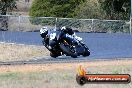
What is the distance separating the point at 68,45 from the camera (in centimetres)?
450

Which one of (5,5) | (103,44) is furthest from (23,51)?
(5,5)

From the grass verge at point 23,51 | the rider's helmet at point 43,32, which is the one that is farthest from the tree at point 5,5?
the rider's helmet at point 43,32

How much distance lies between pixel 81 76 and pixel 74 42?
35cm

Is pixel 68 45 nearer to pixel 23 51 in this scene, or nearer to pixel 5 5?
pixel 23 51

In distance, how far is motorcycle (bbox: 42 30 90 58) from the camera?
446 centimetres

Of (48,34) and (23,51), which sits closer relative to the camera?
(48,34)

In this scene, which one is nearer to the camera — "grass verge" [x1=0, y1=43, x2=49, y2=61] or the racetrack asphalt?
"grass verge" [x1=0, y1=43, x2=49, y2=61]

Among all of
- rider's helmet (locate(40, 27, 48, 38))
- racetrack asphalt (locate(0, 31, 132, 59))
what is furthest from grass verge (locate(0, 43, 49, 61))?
rider's helmet (locate(40, 27, 48, 38))

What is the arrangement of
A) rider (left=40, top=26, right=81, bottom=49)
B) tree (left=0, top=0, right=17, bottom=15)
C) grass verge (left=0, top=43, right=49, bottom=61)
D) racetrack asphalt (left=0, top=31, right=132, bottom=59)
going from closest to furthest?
rider (left=40, top=26, right=81, bottom=49) → grass verge (left=0, top=43, right=49, bottom=61) → racetrack asphalt (left=0, top=31, right=132, bottom=59) → tree (left=0, top=0, right=17, bottom=15)

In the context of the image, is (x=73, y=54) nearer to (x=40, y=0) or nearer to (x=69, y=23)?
(x=40, y=0)

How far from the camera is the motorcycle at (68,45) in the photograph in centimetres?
446

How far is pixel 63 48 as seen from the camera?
4492 millimetres

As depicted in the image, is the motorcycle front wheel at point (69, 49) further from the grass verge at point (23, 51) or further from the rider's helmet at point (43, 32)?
the grass verge at point (23, 51)

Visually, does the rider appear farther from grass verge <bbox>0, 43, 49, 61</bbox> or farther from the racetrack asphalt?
the racetrack asphalt
